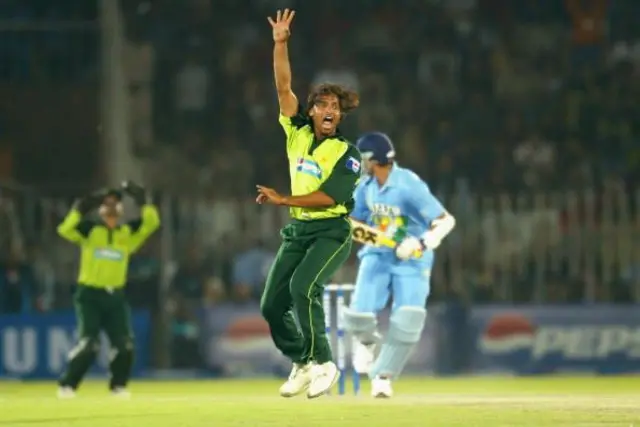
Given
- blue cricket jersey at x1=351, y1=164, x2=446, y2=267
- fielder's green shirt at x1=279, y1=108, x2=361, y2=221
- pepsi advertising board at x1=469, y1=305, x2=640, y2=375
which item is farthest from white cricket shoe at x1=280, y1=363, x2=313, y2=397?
pepsi advertising board at x1=469, y1=305, x2=640, y2=375

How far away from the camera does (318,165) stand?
11.5m

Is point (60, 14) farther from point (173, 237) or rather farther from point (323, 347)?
point (323, 347)

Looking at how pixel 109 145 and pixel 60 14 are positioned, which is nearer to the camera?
pixel 109 145

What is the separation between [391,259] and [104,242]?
164 inches

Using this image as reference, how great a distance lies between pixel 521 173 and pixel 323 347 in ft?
37.8

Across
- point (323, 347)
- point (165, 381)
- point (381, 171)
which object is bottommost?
point (165, 381)

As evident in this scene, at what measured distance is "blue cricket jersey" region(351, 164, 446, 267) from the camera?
14.4 metres

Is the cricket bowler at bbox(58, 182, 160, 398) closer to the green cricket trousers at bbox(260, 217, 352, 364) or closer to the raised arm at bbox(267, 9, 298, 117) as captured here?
the green cricket trousers at bbox(260, 217, 352, 364)

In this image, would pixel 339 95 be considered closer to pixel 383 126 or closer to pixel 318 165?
pixel 318 165

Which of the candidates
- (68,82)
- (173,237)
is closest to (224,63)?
(68,82)

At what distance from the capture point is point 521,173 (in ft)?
74.3

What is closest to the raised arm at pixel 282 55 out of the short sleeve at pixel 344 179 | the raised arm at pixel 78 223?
the short sleeve at pixel 344 179

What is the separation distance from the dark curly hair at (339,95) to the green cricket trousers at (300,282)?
2.54 feet

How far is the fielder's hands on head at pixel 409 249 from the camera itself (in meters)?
14.1
